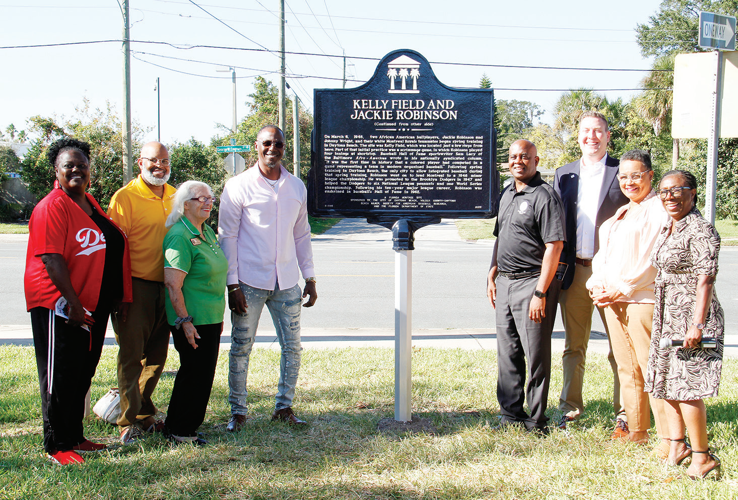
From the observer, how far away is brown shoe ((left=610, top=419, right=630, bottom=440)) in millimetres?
3734

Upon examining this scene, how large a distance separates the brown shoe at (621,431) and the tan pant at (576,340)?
0.18 metres

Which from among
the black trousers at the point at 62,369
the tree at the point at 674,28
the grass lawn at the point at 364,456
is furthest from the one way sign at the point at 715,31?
the tree at the point at 674,28

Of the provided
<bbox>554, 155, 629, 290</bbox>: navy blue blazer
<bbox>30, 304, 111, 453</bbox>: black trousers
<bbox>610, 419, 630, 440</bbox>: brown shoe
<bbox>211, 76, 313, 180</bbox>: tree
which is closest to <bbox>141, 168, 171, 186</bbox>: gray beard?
<bbox>30, 304, 111, 453</bbox>: black trousers

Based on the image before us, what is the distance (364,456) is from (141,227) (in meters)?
2.03

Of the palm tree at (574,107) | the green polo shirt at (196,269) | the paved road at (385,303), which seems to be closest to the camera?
the green polo shirt at (196,269)

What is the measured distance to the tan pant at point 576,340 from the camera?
4.07m

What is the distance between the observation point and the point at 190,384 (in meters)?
3.69

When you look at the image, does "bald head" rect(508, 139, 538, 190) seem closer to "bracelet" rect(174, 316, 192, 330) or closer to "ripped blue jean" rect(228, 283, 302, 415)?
"ripped blue jean" rect(228, 283, 302, 415)

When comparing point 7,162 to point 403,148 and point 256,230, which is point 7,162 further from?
point 403,148

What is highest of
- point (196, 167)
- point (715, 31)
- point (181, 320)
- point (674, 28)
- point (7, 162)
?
point (674, 28)

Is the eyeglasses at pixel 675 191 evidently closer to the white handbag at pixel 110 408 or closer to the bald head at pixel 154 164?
the bald head at pixel 154 164

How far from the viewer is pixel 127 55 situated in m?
15.3

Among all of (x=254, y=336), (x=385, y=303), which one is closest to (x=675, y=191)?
(x=254, y=336)

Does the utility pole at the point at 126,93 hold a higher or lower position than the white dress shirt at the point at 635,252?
higher
